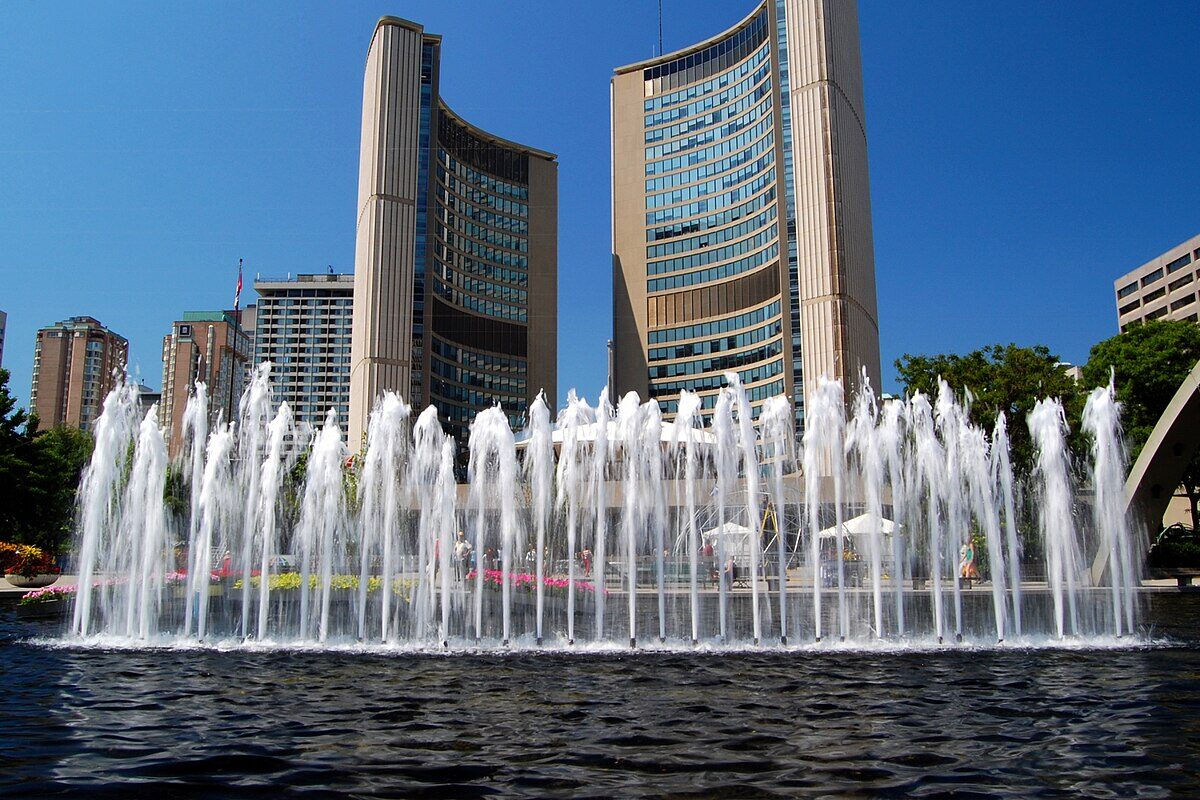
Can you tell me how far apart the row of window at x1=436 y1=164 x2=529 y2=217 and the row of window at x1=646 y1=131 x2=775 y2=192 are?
57.6 feet

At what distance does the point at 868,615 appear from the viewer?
1010 inches

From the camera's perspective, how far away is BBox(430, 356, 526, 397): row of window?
97938mm

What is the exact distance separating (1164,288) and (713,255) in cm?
5027

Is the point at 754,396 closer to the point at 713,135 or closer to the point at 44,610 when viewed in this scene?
the point at 713,135

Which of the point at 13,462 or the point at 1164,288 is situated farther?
the point at 1164,288

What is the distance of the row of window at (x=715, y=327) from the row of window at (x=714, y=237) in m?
8.97

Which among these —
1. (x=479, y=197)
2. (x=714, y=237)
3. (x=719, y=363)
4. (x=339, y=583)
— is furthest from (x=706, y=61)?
(x=339, y=583)

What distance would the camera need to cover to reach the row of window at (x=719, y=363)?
89750 millimetres

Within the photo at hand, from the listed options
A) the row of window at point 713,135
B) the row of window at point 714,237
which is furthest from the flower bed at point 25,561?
the row of window at point 713,135

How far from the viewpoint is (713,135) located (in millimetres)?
101875

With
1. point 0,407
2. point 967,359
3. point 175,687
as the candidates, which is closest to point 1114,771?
point 175,687

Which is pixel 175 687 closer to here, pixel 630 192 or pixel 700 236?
pixel 700 236

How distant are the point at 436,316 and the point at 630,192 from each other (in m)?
30.0

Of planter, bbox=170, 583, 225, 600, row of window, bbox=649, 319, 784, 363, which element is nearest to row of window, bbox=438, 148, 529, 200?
row of window, bbox=649, 319, 784, 363
